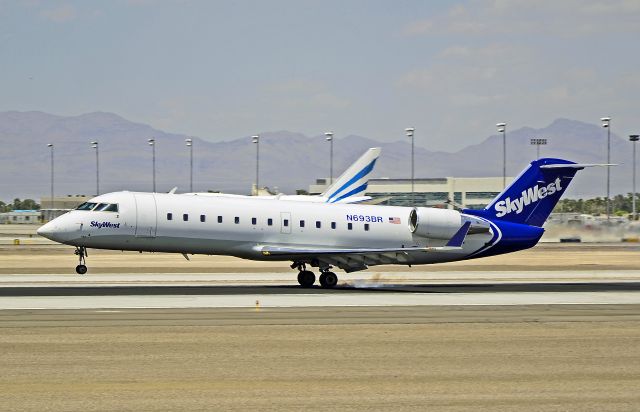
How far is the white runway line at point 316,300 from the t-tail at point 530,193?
6262 mm

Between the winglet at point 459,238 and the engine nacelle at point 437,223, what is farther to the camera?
the engine nacelle at point 437,223

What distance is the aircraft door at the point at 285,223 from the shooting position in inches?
1426

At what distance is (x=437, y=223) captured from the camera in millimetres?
37344

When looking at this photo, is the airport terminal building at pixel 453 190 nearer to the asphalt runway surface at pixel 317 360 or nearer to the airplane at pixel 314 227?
the airplane at pixel 314 227

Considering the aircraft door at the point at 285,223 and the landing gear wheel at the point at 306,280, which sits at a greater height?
the aircraft door at the point at 285,223

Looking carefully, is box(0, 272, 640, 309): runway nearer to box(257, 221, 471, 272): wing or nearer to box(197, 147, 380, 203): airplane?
box(257, 221, 471, 272): wing

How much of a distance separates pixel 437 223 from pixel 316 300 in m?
9.05

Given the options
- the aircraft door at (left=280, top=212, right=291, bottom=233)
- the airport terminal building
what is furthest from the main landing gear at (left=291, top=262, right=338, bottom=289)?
the airport terminal building

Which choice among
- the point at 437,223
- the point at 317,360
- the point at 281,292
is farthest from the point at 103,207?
the point at 317,360

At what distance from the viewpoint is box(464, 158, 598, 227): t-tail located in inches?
1510

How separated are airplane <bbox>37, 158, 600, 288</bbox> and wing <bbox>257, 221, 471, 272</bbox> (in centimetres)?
4

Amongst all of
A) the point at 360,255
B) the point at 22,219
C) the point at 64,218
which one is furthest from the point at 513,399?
the point at 22,219

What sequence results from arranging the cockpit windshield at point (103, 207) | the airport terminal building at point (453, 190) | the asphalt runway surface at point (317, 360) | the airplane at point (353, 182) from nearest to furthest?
the asphalt runway surface at point (317, 360)
the cockpit windshield at point (103, 207)
the airplane at point (353, 182)
the airport terminal building at point (453, 190)

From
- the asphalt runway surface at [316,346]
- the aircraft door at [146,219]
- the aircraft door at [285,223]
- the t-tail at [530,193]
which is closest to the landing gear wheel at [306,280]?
the asphalt runway surface at [316,346]
